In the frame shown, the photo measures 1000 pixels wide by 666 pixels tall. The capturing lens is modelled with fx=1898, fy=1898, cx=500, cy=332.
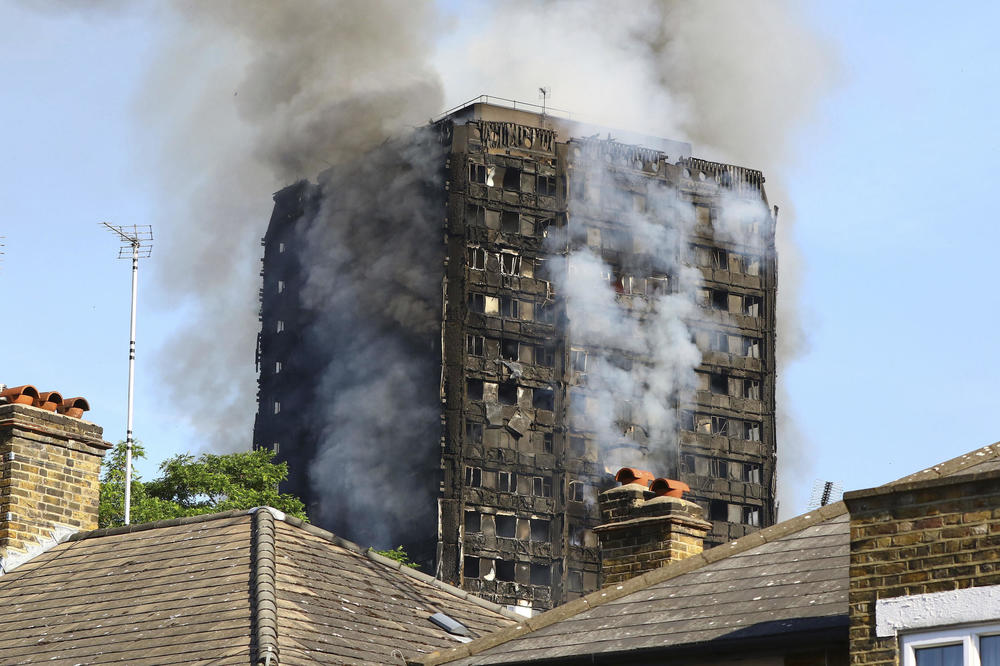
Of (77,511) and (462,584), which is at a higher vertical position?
(462,584)

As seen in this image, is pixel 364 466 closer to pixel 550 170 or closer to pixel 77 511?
pixel 550 170

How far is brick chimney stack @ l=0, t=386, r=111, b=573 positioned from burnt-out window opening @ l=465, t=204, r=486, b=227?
82.3 m

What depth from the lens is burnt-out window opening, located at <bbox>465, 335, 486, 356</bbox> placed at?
110 metres

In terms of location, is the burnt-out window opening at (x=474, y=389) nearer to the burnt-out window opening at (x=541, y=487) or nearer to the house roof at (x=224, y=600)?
the burnt-out window opening at (x=541, y=487)

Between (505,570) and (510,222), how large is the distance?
2084 centimetres

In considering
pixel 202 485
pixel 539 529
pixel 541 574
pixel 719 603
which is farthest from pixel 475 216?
pixel 719 603

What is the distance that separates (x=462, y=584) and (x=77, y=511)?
248ft

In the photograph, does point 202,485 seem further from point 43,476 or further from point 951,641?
point 951,641

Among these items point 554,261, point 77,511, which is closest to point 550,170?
point 554,261

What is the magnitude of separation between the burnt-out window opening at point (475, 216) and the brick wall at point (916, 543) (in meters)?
95.9

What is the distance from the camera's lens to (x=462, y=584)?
10338cm

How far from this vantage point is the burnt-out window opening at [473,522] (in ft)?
351

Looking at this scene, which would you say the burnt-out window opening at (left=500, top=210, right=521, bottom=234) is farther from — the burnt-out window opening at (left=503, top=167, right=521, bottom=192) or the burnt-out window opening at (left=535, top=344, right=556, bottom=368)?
the burnt-out window opening at (left=535, top=344, right=556, bottom=368)

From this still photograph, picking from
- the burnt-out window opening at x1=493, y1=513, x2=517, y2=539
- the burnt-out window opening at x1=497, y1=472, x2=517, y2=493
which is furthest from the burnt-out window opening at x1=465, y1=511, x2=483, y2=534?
the burnt-out window opening at x1=497, y1=472, x2=517, y2=493
